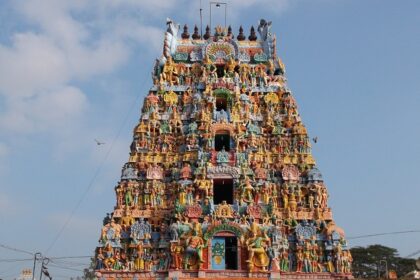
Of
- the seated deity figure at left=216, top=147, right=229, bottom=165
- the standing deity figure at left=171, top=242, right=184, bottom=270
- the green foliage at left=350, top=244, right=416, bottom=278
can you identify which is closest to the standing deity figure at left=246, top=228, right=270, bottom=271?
the standing deity figure at left=171, top=242, right=184, bottom=270

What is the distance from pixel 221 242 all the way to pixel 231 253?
1220 mm

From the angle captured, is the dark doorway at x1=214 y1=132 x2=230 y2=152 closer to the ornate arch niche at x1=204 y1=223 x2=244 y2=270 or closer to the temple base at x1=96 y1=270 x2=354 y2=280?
the ornate arch niche at x1=204 y1=223 x2=244 y2=270

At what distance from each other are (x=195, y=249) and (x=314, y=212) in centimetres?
755

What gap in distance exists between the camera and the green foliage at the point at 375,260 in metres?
54.1

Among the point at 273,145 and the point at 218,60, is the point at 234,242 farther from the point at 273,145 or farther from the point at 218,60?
the point at 218,60

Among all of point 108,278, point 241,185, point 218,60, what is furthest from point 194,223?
point 218,60

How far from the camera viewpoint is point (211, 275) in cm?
2566

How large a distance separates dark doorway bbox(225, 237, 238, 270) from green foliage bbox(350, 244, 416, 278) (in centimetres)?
3172

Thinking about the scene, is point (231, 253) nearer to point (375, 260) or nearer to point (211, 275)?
point (211, 275)

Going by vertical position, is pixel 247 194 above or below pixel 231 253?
above

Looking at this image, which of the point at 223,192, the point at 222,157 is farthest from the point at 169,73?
the point at 223,192

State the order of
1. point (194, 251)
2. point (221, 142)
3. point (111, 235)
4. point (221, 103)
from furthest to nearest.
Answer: point (221, 103), point (221, 142), point (111, 235), point (194, 251)

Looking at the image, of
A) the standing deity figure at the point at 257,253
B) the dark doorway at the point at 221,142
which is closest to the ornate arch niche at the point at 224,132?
the dark doorway at the point at 221,142

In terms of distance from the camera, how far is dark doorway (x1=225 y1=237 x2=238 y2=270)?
87.9 feet
